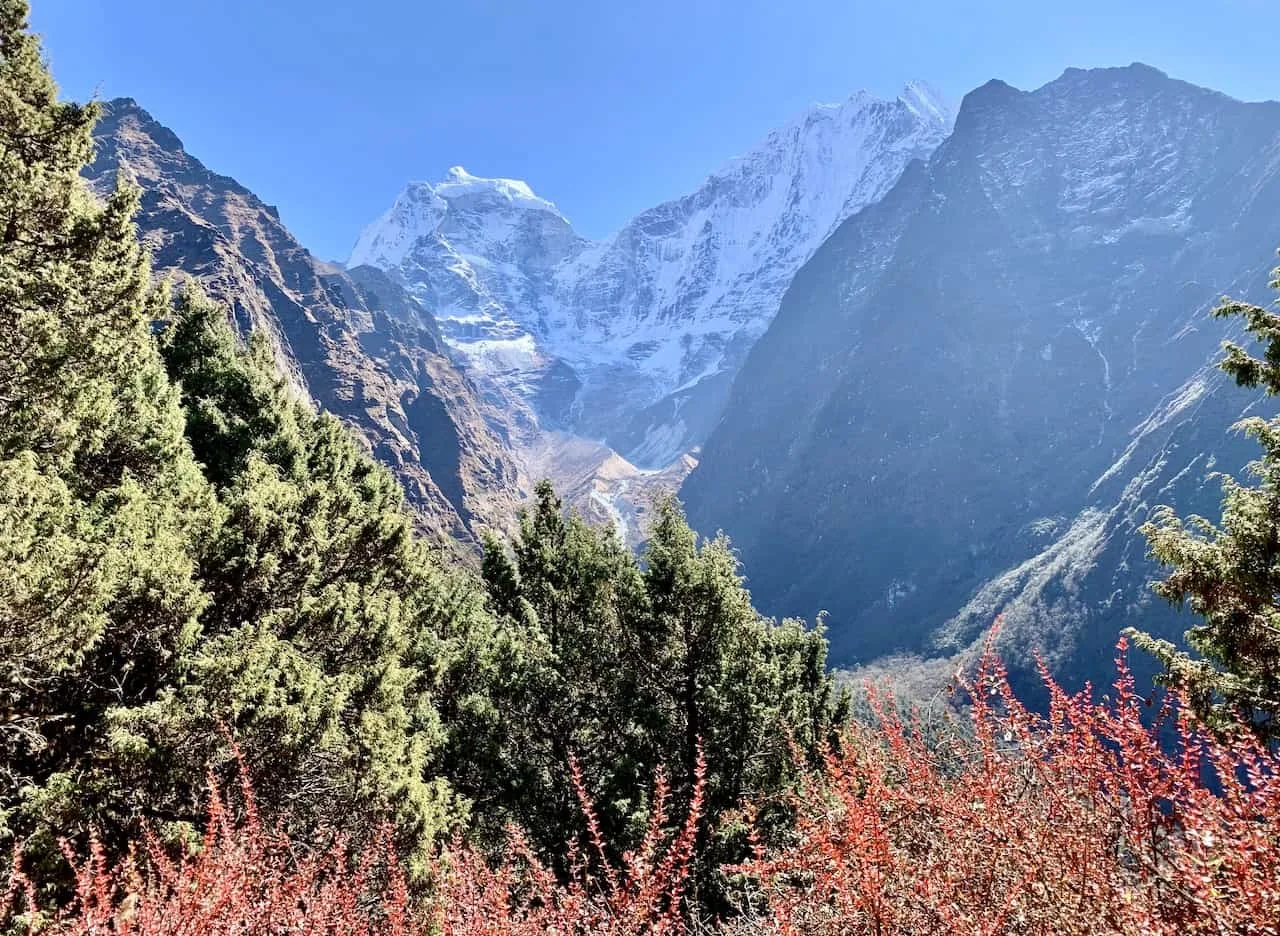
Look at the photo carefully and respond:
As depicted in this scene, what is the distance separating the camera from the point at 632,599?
15195 mm

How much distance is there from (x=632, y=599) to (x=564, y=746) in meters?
4.07

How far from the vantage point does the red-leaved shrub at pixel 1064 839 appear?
2.18 metres

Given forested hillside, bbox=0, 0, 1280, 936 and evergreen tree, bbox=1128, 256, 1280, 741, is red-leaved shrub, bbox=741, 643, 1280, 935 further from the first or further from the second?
evergreen tree, bbox=1128, 256, 1280, 741

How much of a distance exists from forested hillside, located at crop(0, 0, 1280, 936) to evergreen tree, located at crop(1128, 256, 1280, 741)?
6 centimetres

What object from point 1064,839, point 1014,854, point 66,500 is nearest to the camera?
point 1064,839

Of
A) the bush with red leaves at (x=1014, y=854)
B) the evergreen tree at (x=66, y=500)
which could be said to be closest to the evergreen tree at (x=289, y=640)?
the evergreen tree at (x=66, y=500)

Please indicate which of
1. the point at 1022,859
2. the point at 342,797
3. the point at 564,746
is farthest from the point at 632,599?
the point at 1022,859

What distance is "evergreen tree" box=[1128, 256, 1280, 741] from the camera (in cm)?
768

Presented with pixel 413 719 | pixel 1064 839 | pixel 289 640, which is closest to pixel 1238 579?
pixel 1064 839

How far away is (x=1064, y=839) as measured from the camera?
10.1 ft

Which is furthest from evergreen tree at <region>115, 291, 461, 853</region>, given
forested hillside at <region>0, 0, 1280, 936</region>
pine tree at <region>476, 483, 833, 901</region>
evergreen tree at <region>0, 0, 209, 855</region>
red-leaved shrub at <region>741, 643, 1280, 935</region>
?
red-leaved shrub at <region>741, 643, 1280, 935</region>

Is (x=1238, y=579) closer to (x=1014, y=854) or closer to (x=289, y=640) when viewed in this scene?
(x=1014, y=854)

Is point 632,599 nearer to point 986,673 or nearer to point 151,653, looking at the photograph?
point 151,653

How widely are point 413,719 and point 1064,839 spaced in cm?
1365
